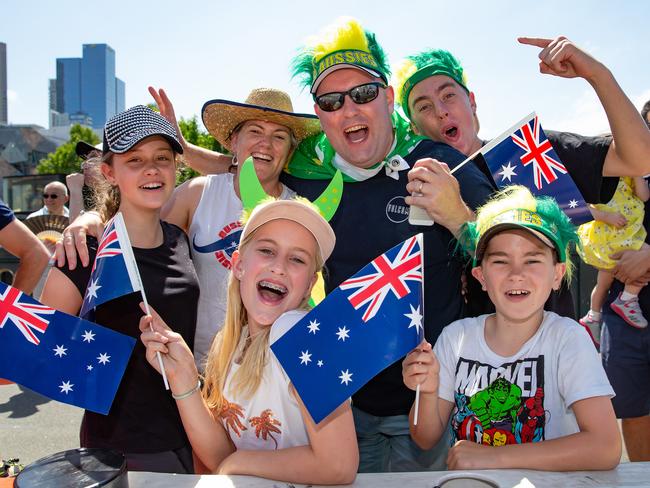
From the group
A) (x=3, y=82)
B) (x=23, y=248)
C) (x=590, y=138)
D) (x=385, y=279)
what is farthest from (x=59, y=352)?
(x=3, y=82)

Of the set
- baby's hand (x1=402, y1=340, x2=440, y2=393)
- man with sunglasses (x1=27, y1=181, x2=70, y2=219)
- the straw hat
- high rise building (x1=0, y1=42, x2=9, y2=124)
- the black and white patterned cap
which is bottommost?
baby's hand (x1=402, y1=340, x2=440, y2=393)

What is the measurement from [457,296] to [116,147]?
67.0 inches

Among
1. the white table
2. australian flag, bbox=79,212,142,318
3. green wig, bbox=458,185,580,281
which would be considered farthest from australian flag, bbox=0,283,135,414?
green wig, bbox=458,185,580,281

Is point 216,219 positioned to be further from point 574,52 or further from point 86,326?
point 574,52

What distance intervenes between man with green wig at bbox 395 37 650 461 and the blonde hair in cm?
146

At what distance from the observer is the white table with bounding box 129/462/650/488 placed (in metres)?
1.52

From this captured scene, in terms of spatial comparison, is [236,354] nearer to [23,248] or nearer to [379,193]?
[379,193]

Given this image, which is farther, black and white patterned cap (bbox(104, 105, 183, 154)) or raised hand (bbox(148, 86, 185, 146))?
raised hand (bbox(148, 86, 185, 146))

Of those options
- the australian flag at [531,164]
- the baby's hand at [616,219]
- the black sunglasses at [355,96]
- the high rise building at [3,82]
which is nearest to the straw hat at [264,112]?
the black sunglasses at [355,96]

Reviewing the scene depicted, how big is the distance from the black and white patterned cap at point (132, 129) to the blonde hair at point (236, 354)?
2.31 ft

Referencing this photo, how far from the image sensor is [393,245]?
2490 mm

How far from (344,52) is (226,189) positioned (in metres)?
0.98

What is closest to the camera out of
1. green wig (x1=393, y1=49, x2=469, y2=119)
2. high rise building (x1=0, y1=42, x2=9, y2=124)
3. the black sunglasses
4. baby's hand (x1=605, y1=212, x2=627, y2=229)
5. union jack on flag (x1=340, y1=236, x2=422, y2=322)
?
union jack on flag (x1=340, y1=236, x2=422, y2=322)

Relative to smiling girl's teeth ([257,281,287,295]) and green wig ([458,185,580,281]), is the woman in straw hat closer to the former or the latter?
smiling girl's teeth ([257,281,287,295])
